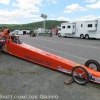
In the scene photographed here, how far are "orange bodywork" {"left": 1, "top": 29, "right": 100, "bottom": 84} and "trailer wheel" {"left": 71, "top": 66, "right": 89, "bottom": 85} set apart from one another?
0.19 meters

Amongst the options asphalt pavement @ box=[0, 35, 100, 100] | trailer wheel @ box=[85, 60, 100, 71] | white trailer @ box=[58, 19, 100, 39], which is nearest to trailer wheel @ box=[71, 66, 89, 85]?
asphalt pavement @ box=[0, 35, 100, 100]

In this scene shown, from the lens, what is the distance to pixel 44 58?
6328mm

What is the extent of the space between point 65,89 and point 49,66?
74.4 inches

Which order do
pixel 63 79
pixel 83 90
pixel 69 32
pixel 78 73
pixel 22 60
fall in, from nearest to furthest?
pixel 83 90 → pixel 78 73 → pixel 63 79 → pixel 22 60 → pixel 69 32

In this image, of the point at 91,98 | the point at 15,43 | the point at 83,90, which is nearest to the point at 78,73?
the point at 83,90

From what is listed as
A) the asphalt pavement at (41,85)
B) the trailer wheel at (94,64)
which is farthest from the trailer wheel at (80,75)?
the trailer wheel at (94,64)

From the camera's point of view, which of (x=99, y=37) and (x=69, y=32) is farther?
(x=69, y=32)

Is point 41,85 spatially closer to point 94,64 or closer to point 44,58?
point 44,58

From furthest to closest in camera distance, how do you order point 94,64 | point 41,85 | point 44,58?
point 44,58, point 94,64, point 41,85

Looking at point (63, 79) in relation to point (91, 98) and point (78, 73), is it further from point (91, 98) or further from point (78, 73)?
point (91, 98)

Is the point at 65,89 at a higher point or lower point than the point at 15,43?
lower

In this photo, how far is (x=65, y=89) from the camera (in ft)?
14.7

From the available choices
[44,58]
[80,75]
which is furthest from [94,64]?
[44,58]

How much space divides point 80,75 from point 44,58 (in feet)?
6.55
